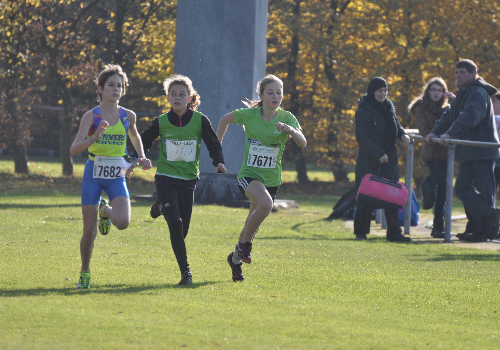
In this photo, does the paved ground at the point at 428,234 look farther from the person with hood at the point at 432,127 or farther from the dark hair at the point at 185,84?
the dark hair at the point at 185,84

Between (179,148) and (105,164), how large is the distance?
80cm

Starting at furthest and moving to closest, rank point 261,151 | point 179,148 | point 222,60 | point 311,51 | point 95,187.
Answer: point 311,51, point 222,60, point 261,151, point 179,148, point 95,187

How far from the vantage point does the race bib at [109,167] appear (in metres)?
6.62

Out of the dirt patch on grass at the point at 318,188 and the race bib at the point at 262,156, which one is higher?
the race bib at the point at 262,156

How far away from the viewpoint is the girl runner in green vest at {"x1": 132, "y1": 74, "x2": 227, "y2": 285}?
7141mm

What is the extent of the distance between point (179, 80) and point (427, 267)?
3463 millimetres

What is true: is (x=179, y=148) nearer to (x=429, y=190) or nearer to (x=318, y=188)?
(x=429, y=190)

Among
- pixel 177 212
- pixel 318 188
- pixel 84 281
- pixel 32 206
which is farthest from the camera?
pixel 318 188

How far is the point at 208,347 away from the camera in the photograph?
15.0 ft

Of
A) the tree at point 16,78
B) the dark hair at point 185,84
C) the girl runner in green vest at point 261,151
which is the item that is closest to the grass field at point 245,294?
the girl runner in green vest at point 261,151

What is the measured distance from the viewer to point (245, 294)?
253 inches

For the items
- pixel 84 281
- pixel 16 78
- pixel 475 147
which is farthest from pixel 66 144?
pixel 84 281

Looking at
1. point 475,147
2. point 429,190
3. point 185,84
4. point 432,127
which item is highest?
point 185,84

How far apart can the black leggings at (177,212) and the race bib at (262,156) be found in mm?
683
